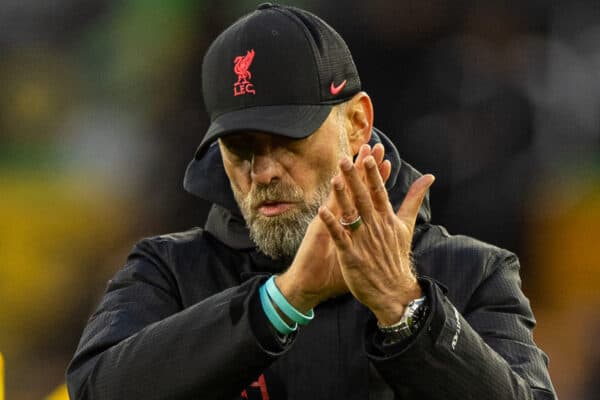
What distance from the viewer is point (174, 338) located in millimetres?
1620

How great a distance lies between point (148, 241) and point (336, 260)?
512mm

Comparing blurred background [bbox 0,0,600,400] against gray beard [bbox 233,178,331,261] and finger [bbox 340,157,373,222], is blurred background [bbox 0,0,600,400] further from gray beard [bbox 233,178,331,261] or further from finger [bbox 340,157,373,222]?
finger [bbox 340,157,373,222]

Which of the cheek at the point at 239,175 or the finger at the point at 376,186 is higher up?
the finger at the point at 376,186

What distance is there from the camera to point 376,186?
4.89ft

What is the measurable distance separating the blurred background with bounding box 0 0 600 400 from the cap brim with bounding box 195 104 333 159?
7.30 ft

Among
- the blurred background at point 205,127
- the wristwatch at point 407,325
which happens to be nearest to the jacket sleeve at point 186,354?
the wristwatch at point 407,325

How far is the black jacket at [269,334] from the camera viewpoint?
154 centimetres

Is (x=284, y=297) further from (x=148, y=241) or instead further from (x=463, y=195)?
(x=463, y=195)

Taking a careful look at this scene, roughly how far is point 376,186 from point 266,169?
0.32 metres

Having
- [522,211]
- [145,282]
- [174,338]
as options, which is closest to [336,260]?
[174,338]

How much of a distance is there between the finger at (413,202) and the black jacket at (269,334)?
0.09 meters

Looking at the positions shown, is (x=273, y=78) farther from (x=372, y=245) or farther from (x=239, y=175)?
(x=372, y=245)

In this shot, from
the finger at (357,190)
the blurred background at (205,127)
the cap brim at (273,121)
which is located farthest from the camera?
the blurred background at (205,127)

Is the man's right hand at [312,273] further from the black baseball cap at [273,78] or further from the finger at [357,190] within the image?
the black baseball cap at [273,78]
